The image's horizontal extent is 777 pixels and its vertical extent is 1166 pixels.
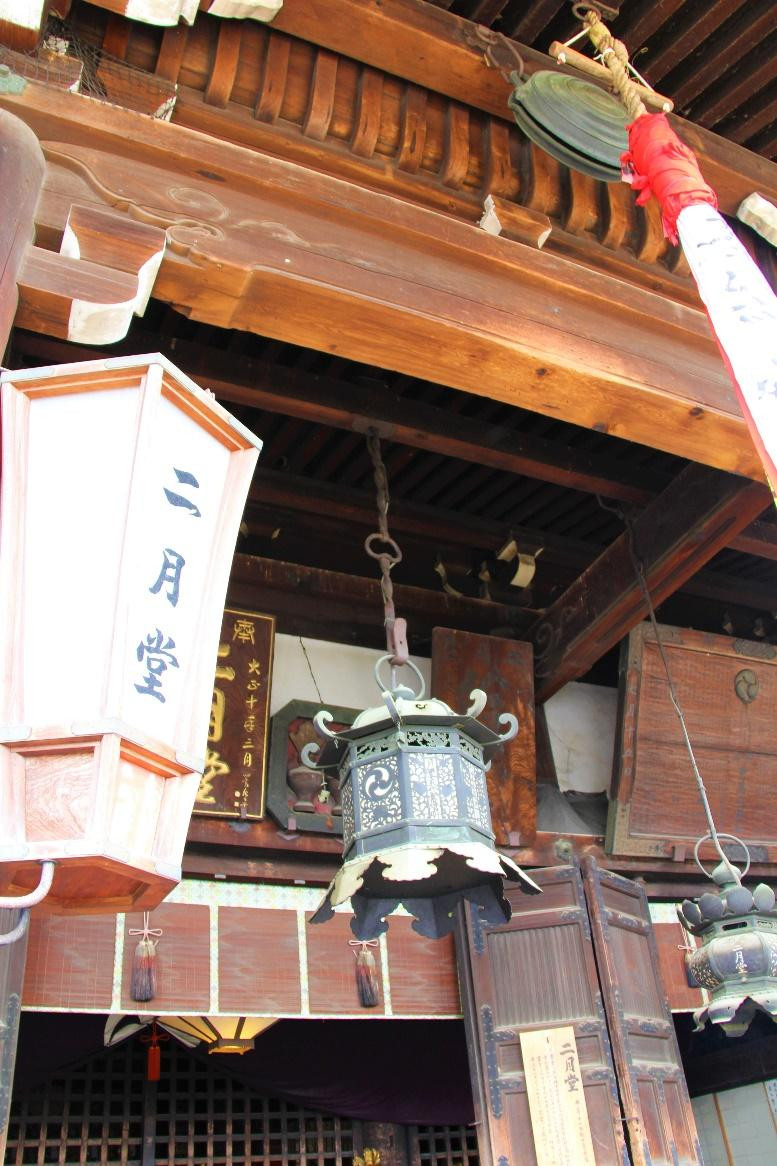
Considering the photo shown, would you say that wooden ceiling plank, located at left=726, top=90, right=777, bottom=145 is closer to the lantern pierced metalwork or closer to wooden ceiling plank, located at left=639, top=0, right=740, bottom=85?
wooden ceiling plank, located at left=639, top=0, right=740, bottom=85

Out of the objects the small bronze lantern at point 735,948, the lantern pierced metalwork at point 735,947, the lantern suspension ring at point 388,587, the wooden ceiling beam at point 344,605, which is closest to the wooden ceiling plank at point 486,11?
the lantern suspension ring at point 388,587

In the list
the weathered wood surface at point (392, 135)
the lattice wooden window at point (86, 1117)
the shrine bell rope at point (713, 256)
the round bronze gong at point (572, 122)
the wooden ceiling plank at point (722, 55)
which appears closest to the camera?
the shrine bell rope at point (713, 256)

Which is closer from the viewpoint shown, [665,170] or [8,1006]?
[665,170]

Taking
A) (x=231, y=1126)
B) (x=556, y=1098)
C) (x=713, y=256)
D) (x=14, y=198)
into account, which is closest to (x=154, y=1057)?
(x=231, y=1126)

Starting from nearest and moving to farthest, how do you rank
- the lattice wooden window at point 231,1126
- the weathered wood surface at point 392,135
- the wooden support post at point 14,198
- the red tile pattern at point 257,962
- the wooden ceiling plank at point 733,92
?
the wooden support post at point 14,198 → the weathered wood surface at point 392,135 → the wooden ceiling plank at point 733,92 → the red tile pattern at point 257,962 → the lattice wooden window at point 231,1126

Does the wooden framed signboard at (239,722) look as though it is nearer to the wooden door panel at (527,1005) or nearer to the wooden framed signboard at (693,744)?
the wooden door panel at (527,1005)

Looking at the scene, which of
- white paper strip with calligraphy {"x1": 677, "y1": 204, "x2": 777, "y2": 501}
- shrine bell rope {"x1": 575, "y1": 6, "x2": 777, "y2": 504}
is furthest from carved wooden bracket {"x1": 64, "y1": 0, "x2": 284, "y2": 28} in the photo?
white paper strip with calligraphy {"x1": 677, "y1": 204, "x2": 777, "y2": 501}

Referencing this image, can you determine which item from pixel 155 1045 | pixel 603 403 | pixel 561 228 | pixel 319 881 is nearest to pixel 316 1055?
pixel 155 1045

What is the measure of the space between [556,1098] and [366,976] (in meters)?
0.93

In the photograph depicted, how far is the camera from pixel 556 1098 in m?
4.21

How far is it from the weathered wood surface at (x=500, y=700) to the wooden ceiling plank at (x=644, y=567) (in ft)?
0.91

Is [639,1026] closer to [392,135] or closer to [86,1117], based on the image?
[86,1117]

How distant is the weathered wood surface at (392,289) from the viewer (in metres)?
2.88

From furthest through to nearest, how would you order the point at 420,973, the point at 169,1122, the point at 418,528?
the point at 169,1122, the point at 418,528, the point at 420,973
